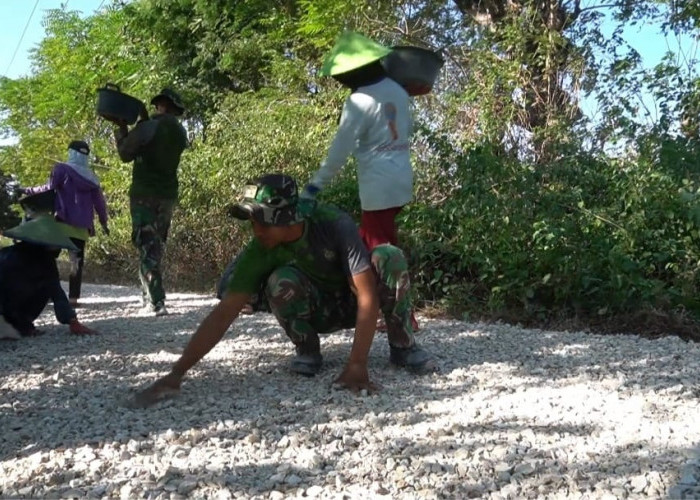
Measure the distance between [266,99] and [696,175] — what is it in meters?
7.56

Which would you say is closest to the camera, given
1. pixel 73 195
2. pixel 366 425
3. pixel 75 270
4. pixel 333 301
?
pixel 366 425

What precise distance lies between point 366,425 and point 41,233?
10.4 feet

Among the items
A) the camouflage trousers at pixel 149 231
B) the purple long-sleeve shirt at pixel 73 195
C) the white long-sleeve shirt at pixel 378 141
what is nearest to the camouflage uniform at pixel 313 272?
the white long-sleeve shirt at pixel 378 141

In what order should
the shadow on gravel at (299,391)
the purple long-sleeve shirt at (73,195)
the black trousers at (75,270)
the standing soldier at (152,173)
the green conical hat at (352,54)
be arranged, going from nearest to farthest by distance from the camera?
the shadow on gravel at (299,391) → the green conical hat at (352,54) → the standing soldier at (152,173) → the black trousers at (75,270) → the purple long-sleeve shirt at (73,195)

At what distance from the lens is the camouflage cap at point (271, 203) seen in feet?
11.2

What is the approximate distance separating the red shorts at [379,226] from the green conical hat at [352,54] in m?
0.84

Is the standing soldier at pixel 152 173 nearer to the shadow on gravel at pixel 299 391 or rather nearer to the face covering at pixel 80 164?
the shadow on gravel at pixel 299 391

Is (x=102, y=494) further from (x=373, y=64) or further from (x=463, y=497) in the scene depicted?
(x=373, y=64)

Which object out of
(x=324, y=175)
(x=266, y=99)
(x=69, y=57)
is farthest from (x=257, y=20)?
(x=324, y=175)

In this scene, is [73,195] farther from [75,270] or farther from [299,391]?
[299,391]

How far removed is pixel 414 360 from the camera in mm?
3971

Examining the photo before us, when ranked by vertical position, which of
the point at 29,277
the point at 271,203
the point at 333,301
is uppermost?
the point at 271,203

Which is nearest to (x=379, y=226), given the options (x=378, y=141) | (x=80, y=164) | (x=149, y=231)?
(x=378, y=141)

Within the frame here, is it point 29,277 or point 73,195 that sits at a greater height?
point 73,195
